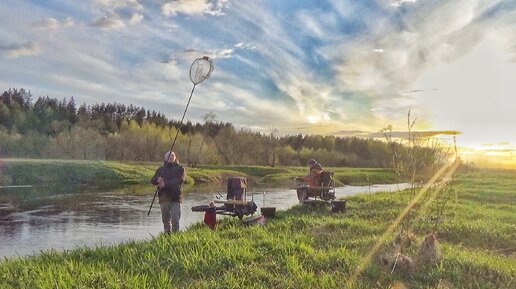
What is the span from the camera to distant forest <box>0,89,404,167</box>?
8562cm

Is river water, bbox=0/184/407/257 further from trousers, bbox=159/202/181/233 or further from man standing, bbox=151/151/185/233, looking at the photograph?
man standing, bbox=151/151/185/233

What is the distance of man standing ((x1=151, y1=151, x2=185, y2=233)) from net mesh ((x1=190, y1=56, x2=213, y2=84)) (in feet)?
9.80

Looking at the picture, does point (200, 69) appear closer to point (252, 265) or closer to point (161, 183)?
point (161, 183)

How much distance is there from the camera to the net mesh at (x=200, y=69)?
15297 millimetres

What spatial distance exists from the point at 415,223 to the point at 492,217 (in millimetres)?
6013

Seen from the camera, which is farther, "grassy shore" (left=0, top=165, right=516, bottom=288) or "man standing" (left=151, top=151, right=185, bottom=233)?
"man standing" (left=151, top=151, right=185, bottom=233)

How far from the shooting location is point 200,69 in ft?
50.9

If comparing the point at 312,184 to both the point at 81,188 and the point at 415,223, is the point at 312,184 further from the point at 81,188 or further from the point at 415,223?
the point at 81,188

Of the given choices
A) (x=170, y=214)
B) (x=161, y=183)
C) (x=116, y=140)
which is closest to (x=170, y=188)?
(x=161, y=183)

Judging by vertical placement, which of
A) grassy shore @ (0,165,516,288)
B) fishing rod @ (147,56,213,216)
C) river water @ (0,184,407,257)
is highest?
fishing rod @ (147,56,213,216)

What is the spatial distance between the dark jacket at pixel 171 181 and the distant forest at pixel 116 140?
70.2 m

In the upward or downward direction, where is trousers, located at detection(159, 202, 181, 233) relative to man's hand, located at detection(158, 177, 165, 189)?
downward

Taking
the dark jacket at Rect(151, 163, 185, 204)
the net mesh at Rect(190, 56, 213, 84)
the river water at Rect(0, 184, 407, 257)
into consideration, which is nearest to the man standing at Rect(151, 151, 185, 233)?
the dark jacket at Rect(151, 163, 185, 204)

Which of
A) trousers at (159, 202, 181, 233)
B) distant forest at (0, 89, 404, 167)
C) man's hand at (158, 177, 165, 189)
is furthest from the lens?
distant forest at (0, 89, 404, 167)
